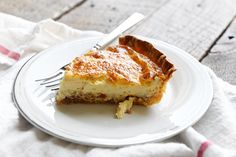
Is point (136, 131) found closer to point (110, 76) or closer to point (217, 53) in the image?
point (110, 76)

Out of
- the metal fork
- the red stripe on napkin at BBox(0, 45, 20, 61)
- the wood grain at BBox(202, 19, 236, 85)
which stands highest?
the metal fork

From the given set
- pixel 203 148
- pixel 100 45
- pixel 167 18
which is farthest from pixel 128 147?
pixel 167 18

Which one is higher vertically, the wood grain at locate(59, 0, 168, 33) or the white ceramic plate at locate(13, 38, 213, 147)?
the white ceramic plate at locate(13, 38, 213, 147)

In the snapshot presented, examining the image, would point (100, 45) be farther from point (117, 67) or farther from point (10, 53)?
point (10, 53)

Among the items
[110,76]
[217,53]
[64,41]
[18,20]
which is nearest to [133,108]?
[110,76]

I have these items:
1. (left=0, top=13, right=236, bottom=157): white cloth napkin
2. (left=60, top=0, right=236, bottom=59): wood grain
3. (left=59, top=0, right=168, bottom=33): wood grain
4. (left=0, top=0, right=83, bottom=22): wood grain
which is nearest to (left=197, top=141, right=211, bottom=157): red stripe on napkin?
(left=0, top=13, right=236, bottom=157): white cloth napkin

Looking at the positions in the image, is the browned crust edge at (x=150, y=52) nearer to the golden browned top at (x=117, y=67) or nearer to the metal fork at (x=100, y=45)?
the golden browned top at (x=117, y=67)

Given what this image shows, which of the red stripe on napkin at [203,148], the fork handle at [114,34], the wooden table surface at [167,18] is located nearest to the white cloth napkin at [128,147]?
the red stripe on napkin at [203,148]

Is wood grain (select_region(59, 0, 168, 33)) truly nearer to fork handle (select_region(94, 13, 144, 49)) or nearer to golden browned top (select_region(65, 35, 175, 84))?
fork handle (select_region(94, 13, 144, 49))
